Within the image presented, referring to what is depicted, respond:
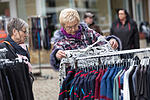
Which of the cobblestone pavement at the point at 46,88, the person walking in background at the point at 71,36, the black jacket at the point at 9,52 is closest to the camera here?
the black jacket at the point at 9,52

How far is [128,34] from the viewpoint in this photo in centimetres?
803

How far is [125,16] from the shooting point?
26.9ft

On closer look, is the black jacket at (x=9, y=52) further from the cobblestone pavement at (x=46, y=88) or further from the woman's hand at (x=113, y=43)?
the cobblestone pavement at (x=46, y=88)

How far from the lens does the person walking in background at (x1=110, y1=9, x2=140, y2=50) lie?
8.02 metres

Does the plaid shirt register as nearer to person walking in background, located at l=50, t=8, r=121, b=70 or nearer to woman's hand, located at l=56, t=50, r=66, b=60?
person walking in background, located at l=50, t=8, r=121, b=70

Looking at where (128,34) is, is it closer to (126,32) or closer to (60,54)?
(126,32)

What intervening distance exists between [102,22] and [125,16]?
7.70 m

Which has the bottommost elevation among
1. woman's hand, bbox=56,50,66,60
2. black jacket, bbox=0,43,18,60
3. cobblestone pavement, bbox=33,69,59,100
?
cobblestone pavement, bbox=33,69,59,100

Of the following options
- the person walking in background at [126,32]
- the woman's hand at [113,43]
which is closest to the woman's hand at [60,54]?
the woman's hand at [113,43]

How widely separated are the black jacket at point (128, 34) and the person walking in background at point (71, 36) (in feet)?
10.4

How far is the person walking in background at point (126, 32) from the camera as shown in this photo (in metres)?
8.02

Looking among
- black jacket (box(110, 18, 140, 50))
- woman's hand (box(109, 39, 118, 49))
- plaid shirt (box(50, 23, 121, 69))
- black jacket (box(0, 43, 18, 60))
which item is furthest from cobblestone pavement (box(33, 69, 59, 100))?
black jacket (box(0, 43, 18, 60))

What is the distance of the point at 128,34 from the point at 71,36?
11.8 feet

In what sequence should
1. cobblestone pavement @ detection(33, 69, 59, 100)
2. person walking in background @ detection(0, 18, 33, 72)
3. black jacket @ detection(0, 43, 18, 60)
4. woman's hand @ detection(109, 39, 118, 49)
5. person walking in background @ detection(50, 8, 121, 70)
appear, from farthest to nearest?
cobblestone pavement @ detection(33, 69, 59, 100) < woman's hand @ detection(109, 39, 118, 49) < person walking in background @ detection(50, 8, 121, 70) < person walking in background @ detection(0, 18, 33, 72) < black jacket @ detection(0, 43, 18, 60)
